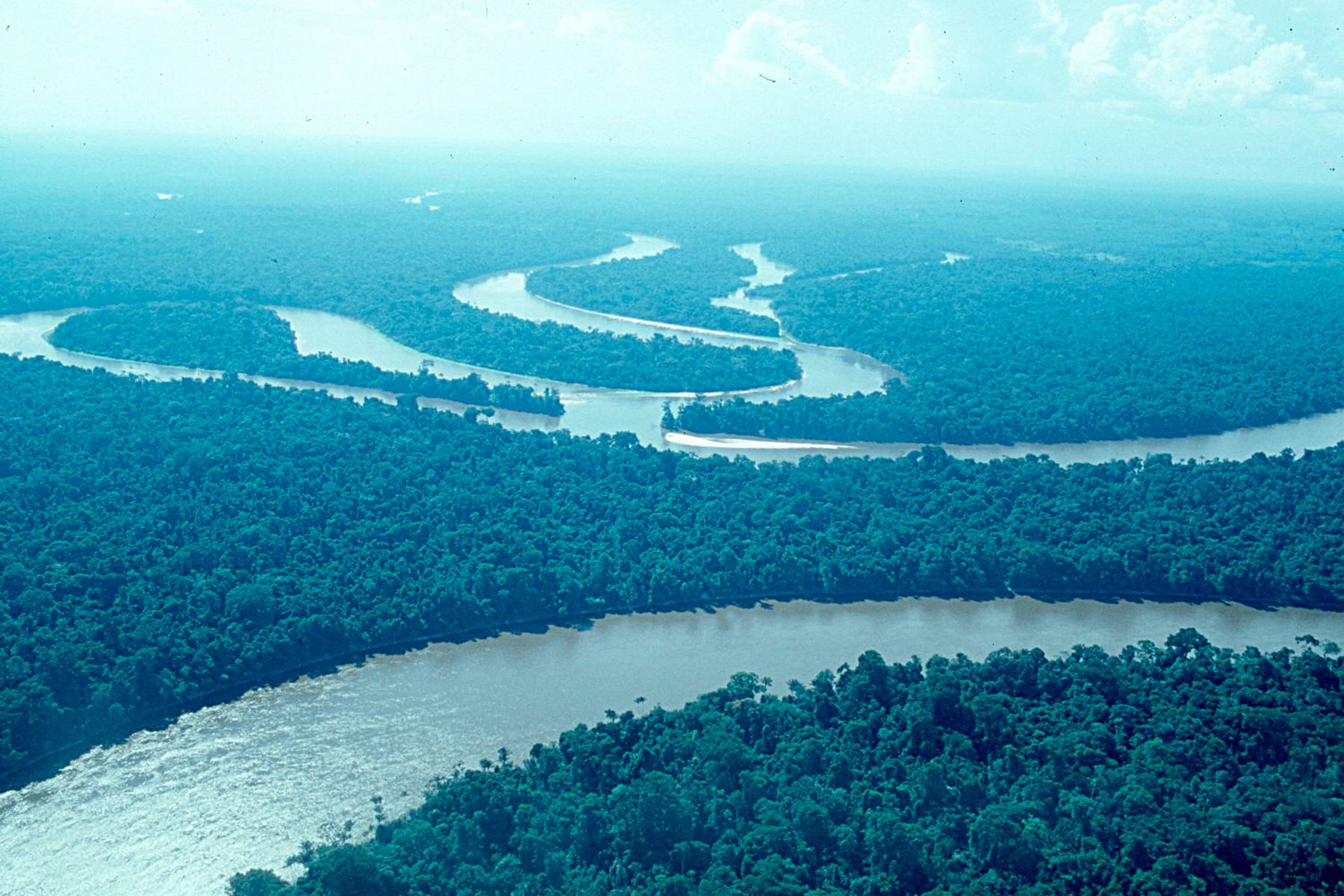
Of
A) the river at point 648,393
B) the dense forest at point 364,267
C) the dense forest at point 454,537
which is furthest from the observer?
the dense forest at point 364,267

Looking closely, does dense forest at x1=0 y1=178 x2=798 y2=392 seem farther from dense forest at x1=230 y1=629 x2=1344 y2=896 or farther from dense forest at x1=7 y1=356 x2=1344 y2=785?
dense forest at x1=230 y1=629 x2=1344 y2=896

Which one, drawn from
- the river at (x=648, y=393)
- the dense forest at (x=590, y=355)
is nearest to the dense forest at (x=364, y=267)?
the dense forest at (x=590, y=355)

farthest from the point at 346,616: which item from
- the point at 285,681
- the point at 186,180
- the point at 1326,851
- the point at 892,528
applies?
the point at 186,180

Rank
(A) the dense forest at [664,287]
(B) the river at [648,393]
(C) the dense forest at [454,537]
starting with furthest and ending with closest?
1. (A) the dense forest at [664,287]
2. (B) the river at [648,393]
3. (C) the dense forest at [454,537]

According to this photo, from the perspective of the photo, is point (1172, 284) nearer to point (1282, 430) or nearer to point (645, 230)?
point (1282, 430)

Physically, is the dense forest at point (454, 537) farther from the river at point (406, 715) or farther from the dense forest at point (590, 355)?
the dense forest at point (590, 355)

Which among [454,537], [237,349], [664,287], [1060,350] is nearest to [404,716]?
[454,537]
